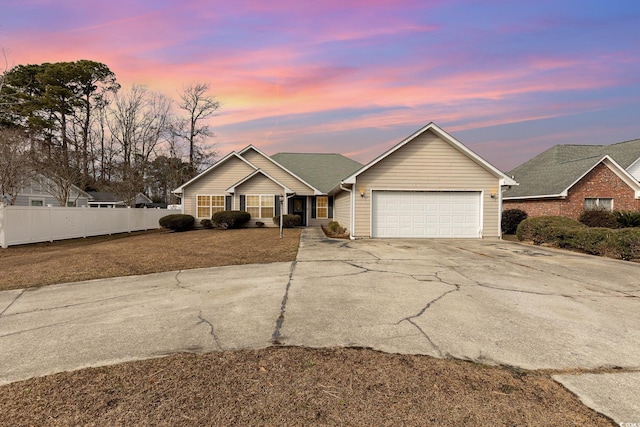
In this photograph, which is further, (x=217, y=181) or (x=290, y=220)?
(x=217, y=181)

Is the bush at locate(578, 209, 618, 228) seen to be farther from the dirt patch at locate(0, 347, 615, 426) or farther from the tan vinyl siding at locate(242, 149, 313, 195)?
the dirt patch at locate(0, 347, 615, 426)

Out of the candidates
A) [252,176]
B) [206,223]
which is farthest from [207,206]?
[252,176]

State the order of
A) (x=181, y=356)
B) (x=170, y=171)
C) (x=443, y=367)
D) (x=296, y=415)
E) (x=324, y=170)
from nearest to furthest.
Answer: (x=296, y=415), (x=443, y=367), (x=181, y=356), (x=324, y=170), (x=170, y=171)

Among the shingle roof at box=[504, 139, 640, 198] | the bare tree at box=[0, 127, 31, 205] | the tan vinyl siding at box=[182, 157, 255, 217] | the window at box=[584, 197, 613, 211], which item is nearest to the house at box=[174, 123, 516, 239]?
the shingle roof at box=[504, 139, 640, 198]

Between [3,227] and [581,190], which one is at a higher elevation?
[581,190]

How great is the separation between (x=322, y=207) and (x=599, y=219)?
54.1 feet

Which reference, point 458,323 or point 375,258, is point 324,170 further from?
point 458,323

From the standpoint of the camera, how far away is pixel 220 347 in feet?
12.6

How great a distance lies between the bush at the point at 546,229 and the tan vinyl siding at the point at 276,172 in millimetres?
13867

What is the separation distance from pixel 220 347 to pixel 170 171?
42.9 m

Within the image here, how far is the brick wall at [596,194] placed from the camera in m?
18.9

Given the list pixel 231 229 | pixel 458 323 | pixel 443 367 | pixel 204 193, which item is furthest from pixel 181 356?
pixel 204 193

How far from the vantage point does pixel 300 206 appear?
82.0ft

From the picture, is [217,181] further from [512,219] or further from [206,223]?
[512,219]
